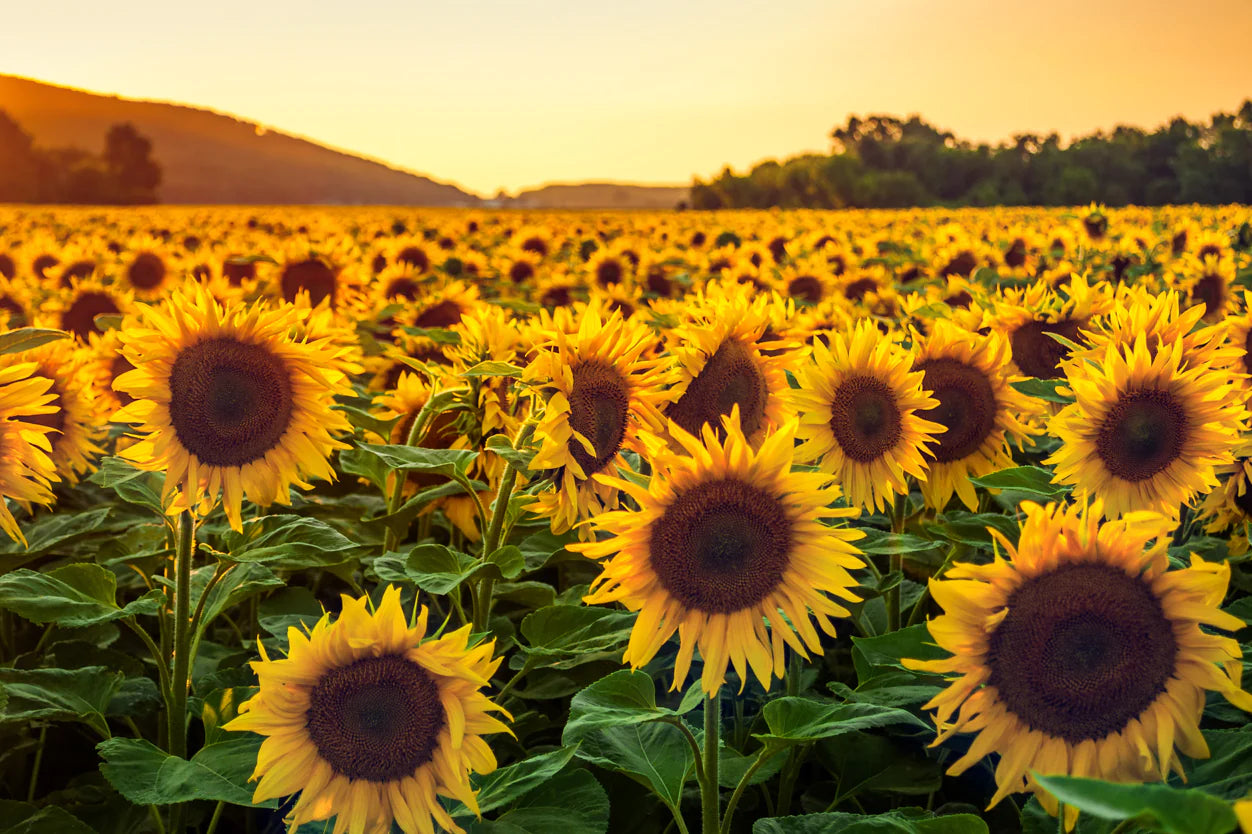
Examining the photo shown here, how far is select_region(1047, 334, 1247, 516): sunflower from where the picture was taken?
289 cm

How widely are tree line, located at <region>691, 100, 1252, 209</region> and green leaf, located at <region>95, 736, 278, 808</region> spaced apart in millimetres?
56898

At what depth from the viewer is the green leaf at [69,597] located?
110 inches

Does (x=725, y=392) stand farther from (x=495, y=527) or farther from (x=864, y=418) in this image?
(x=495, y=527)

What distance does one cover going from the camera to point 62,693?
2.90 meters

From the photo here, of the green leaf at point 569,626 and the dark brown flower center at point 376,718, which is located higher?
the dark brown flower center at point 376,718

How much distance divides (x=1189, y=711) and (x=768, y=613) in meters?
0.85

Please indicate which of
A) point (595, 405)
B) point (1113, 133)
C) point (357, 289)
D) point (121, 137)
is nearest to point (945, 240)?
point (357, 289)

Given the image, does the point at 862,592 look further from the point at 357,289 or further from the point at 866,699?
the point at 357,289

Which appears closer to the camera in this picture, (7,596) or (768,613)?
(768,613)

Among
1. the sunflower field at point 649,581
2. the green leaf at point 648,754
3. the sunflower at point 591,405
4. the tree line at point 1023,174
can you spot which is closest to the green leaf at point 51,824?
the sunflower field at point 649,581

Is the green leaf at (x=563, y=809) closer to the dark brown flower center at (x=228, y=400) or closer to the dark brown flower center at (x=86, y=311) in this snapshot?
the dark brown flower center at (x=228, y=400)

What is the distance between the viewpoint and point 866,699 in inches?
102

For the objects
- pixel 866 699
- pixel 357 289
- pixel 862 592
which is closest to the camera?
pixel 866 699

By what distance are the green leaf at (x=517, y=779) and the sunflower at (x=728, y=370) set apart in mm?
1209
